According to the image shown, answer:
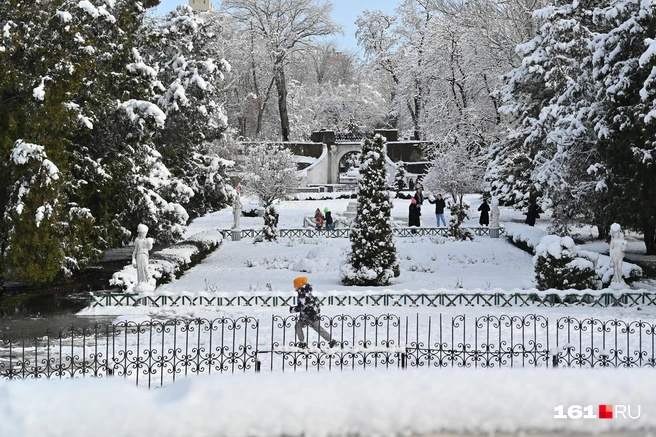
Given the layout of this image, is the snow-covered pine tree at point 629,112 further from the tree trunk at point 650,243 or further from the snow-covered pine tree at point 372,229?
the snow-covered pine tree at point 372,229

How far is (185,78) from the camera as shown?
2547 centimetres

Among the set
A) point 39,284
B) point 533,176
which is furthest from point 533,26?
point 39,284

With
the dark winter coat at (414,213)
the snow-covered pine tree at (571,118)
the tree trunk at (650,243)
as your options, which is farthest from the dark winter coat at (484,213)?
the tree trunk at (650,243)

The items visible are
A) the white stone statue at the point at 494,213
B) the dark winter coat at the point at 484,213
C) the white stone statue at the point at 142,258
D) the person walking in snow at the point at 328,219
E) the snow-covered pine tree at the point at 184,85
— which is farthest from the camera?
the person walking in snow at the point at 328,219

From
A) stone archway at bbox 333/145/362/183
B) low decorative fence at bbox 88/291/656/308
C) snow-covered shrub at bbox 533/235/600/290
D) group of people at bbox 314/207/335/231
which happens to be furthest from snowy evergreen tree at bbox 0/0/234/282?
stone archway at bbox 333/145/362/183

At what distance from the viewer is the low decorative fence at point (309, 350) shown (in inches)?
388

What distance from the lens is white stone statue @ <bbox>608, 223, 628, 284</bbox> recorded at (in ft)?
51.5

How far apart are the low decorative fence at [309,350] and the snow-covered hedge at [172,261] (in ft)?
9.49

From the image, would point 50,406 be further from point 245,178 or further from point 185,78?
point 245,178

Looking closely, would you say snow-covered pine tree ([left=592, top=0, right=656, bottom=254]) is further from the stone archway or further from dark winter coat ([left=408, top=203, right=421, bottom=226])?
the stone archway

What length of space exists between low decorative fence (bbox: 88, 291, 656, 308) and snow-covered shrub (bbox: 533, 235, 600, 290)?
749 millimetres

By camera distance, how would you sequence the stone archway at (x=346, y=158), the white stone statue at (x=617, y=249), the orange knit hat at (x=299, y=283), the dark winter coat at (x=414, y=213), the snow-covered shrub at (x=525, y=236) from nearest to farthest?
the orange knit hat at (x=299, y=283)
the white stone statue at (x=617, y=249)
the snow-covered shrub at (x=525, y=236)
the dark winter coat at (x=414, y=213)
the stone archway at (x=346, y=158)

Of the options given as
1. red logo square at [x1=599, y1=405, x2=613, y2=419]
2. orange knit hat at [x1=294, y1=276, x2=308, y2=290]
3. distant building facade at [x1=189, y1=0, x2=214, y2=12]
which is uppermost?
distant building facade at [x1=189, y1=0, x2=214, y2=12]

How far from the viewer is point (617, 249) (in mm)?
15797
